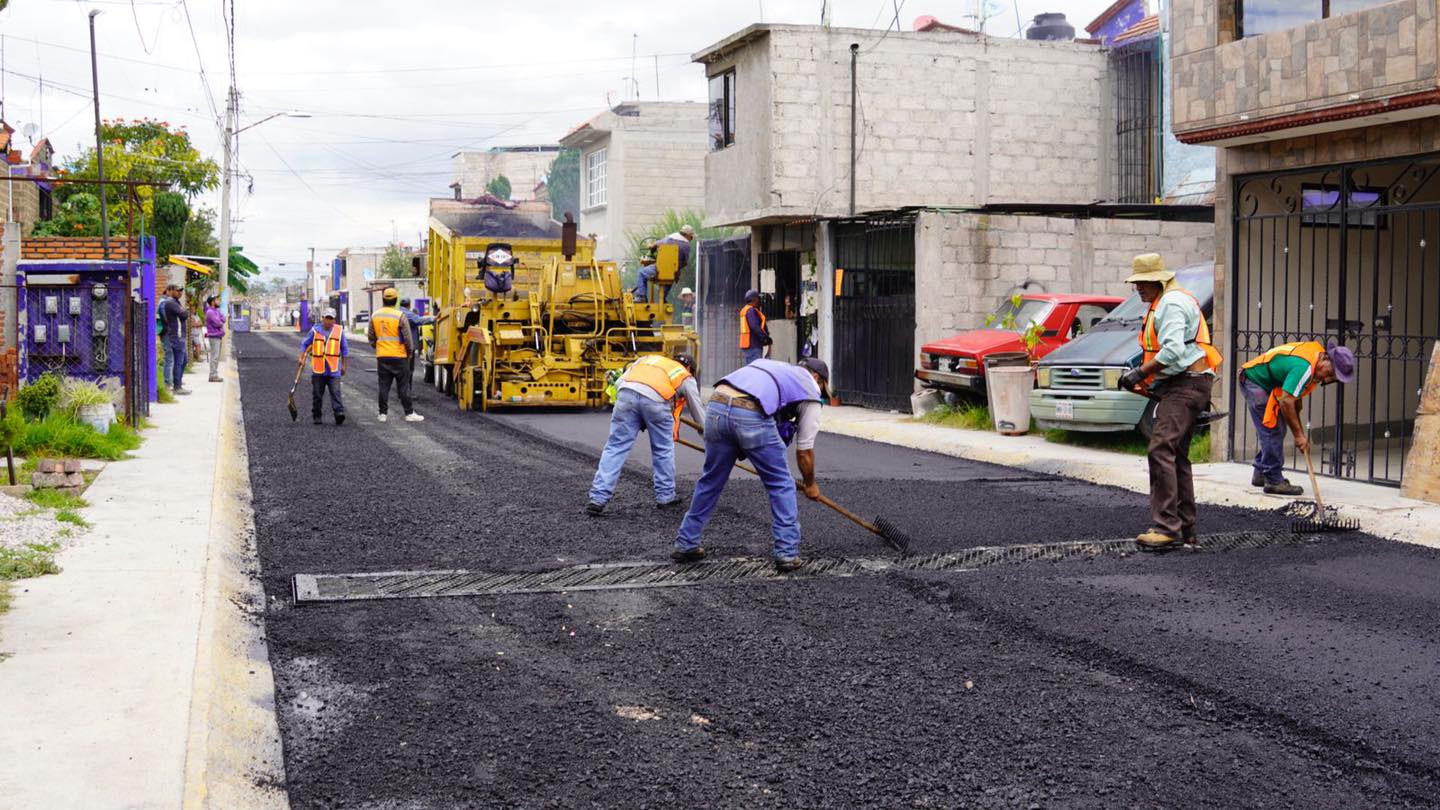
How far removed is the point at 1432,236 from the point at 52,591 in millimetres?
12552

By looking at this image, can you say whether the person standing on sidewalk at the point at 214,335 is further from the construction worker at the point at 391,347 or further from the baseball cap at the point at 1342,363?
the baseball cap at the point at 1342,363

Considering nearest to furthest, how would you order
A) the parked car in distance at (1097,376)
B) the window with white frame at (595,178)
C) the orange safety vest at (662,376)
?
the orange safety vest at (662,376), the parked car in distance at (1097,376), the window with white frame at (595,178)

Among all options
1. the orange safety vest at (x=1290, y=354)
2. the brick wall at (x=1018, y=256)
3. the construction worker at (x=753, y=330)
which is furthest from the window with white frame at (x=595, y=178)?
the orange safety vest at (x=1290, y=354)

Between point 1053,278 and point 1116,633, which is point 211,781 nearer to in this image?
point 1116,633

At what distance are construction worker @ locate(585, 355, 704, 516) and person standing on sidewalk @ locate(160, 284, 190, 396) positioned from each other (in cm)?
1318

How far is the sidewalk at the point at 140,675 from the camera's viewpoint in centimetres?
426

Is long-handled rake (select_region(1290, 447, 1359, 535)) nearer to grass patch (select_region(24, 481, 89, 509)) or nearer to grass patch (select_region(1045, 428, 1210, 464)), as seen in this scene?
grass patch (select_region(1045, 428, 1210, 464))

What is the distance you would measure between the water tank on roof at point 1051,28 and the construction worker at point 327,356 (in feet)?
59.9

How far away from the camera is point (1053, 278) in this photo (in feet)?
64.5

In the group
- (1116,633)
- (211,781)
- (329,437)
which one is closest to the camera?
(211,781)

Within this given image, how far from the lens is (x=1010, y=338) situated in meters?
16.4

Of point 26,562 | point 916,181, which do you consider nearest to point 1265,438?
point 26,562

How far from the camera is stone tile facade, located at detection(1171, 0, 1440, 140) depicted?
1022cm

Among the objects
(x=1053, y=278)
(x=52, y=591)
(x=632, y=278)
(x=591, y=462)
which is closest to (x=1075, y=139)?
(x=1053, y=278)
